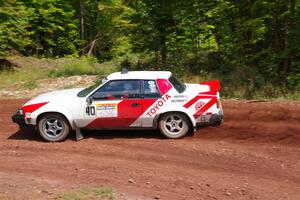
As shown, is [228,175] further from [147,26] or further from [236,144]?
[147,26]

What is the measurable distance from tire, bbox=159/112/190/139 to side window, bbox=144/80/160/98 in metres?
0.51

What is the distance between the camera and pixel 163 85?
9.55 m

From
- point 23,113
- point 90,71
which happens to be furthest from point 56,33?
point 23,113

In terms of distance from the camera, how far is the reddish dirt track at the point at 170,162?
7.01 m

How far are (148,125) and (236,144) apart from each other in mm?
1971

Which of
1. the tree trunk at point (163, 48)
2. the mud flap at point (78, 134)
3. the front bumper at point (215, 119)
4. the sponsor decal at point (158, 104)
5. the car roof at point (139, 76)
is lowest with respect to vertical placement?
the mud flap at point (78, 134)

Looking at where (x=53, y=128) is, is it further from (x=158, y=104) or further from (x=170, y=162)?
(x=170, y=162)

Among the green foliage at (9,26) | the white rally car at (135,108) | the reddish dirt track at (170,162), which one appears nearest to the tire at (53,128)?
the white rally car at (135,108)

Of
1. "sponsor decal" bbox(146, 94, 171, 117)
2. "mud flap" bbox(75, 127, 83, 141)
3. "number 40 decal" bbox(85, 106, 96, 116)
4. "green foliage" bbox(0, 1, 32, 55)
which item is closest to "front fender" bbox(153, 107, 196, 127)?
"sponsor decal" bbox(146, 94, 171, 117)

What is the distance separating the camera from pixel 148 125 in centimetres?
963

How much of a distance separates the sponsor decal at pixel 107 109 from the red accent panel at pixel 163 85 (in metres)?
1.06

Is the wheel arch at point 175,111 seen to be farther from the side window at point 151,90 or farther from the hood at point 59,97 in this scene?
the hood at point 59,97

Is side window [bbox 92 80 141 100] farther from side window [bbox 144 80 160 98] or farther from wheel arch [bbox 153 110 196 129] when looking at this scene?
wheel arch [bbox 153 110 196 129]

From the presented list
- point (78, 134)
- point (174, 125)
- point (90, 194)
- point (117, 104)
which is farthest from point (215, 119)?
point (90, 194)
